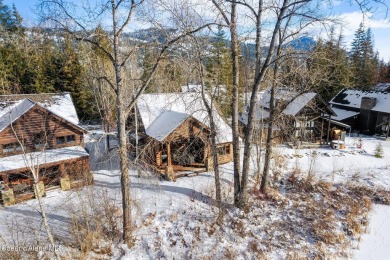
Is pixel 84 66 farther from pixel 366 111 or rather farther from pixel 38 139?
pixel 366 111

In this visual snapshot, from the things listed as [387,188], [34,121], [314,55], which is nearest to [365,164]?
[387,188]

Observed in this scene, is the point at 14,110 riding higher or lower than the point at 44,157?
higher

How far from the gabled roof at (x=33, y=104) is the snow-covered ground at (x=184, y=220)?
4971 millimetres

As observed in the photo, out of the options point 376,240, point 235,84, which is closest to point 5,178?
point 235,84

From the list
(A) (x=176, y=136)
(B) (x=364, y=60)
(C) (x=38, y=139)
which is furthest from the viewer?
(B) (x=364, y=60)

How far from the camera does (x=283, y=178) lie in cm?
1609

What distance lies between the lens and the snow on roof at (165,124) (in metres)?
16.6

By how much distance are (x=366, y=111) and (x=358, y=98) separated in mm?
3169

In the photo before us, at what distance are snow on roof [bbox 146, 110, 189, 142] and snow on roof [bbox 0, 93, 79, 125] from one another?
535 centimetres

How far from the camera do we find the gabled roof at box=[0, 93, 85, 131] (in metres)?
15.2

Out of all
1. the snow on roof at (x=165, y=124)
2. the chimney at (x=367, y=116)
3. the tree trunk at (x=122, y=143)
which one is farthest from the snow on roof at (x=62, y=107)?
the chimney at (x=367, y=116)

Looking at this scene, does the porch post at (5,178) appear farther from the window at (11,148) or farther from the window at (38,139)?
the window at (38,139)

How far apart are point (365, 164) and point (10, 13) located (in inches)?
2025

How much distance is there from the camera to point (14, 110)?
15555 mm
